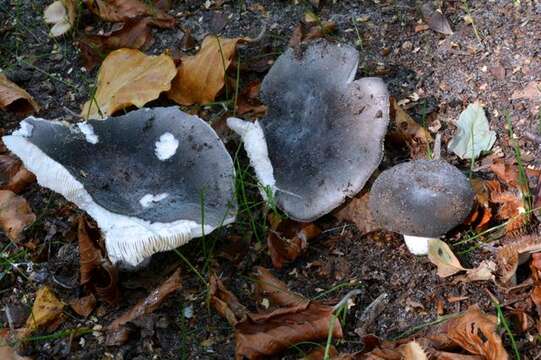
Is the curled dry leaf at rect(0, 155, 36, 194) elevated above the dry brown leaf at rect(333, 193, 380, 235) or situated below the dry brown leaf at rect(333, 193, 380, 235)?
below

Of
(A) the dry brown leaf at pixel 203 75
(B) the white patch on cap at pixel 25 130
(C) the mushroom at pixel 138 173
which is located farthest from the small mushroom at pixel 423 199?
(B) the white patch on cap at pixel 25 130

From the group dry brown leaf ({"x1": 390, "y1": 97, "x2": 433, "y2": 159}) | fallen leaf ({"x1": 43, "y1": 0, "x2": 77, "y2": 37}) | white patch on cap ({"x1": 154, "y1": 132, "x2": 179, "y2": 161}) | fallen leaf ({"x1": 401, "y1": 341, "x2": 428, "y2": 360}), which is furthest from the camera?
fallen leaf ({"x1": 43, "y1": 0, "x2": 77, "y2": 37})

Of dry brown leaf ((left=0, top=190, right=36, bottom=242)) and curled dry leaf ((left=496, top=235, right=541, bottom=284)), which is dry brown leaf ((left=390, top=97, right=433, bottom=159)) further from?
dry brown leaf ((left=0, top=190, right=36, bottom=242))

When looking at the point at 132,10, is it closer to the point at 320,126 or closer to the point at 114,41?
the point at 114,41

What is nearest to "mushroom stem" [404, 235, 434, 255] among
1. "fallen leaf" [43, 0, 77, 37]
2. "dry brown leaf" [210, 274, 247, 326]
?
"dry brown leaf" [210, 274, 247, 326]

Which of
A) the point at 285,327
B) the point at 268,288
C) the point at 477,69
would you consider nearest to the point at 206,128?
the point at 268,288

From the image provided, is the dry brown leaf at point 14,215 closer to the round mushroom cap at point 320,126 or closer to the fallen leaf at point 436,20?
the round mushroom cap at point 320,126

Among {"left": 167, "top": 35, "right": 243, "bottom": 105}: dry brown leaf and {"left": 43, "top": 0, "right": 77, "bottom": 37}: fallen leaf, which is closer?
{"left": 167, "top": 35, "right": 243, "bottom": 105}: dry brown leaf

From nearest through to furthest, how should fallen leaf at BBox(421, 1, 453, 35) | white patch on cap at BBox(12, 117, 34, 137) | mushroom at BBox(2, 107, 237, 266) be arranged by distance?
mushroom at BBox(2, 107, 237, 266)
white patch on cap at BBox(12, 117, 34, 137)
fallen leaf at BBox(421, 1, 453, 35)
